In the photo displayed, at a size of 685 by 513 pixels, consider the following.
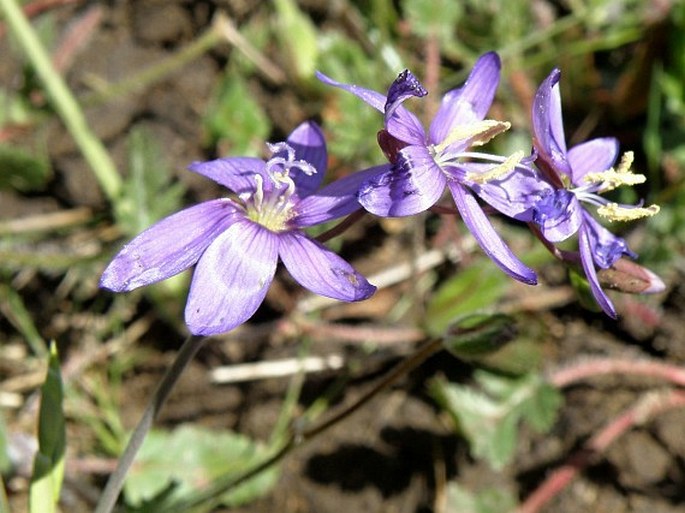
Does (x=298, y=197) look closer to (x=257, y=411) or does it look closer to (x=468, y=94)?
(x=468, y=94)

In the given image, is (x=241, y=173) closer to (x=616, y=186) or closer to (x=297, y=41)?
(x=616, y=186)

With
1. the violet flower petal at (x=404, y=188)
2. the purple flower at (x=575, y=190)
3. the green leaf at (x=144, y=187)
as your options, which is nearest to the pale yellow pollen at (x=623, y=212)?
the purple flower at (x=575, y=190)

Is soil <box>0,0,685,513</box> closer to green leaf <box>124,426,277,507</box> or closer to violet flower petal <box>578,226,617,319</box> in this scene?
green leaf <box>124,426,277,507</box>

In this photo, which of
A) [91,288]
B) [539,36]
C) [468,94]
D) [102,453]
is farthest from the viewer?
[539,36]

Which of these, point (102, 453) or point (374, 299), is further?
point (374, 299)

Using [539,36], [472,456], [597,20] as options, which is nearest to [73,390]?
[472,456]

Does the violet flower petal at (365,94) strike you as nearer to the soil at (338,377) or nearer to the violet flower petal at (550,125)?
the violet flower petal at (550,125)
